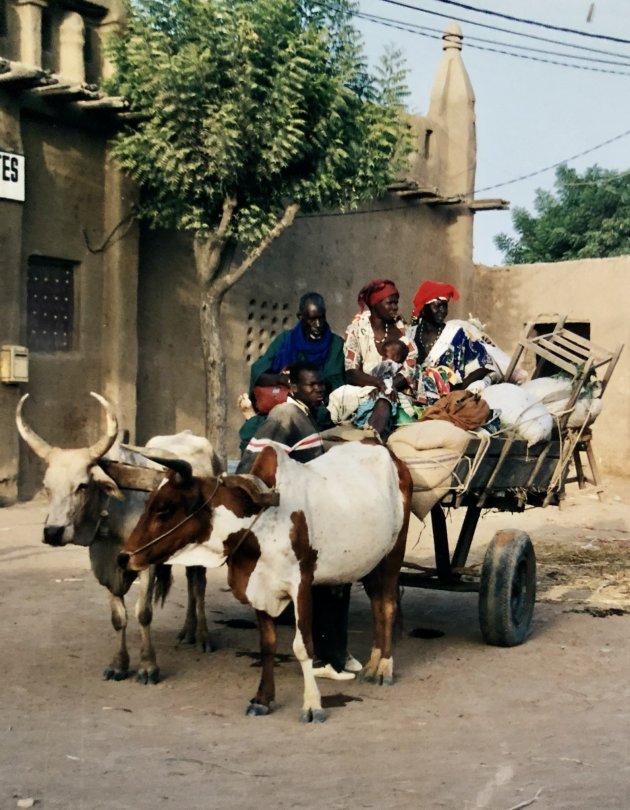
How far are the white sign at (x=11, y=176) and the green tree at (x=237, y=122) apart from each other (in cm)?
137

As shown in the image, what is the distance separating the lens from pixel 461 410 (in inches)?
275

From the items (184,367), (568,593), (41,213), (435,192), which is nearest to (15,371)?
(41,213)

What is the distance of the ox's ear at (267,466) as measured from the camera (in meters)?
5.56

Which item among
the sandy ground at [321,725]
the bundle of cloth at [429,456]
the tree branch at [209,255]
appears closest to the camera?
the sandy ground at [321,725]

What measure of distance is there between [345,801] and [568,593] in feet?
17.4

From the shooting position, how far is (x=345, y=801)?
4.32 m

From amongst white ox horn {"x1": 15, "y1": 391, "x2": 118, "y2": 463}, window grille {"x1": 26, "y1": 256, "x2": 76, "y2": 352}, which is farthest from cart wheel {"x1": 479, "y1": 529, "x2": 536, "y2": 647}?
window grille {"x1": 26, "y1": 256, "x2": 76, "y2": 352}

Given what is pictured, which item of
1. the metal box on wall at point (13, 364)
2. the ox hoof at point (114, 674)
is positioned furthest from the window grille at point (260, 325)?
the ox hoof at point (114, 674)

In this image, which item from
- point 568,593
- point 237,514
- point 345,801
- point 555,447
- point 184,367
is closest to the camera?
point 345,801

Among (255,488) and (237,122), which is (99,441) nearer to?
(255,488)

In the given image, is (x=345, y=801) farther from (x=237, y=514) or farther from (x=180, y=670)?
(x=180, y=670)

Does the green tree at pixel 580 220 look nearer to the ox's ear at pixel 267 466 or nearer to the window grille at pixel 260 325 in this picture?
the window grille at pixel 260 325

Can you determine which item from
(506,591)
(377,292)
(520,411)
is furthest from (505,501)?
(377,292)

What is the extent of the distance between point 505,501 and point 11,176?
296 inches
